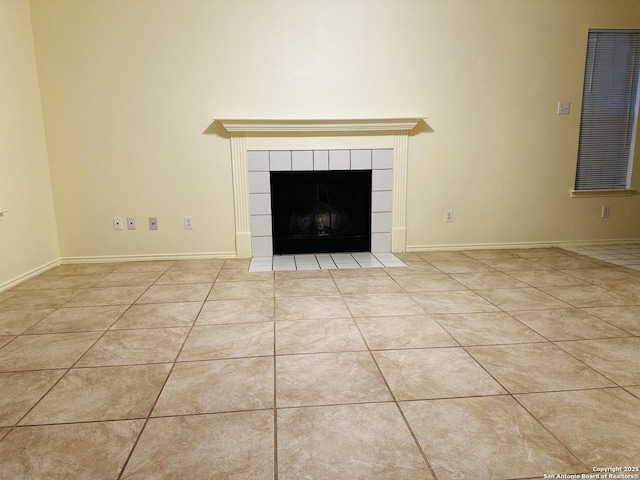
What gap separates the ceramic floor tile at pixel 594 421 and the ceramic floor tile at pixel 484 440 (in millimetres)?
46

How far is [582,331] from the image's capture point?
192 cm

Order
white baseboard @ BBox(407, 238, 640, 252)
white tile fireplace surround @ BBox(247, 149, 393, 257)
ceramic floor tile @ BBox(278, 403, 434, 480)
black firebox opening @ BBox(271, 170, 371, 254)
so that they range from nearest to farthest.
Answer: ceramic floor tile @ BBox(278, 403, 434, 480), white tile fireplace surround @ BBox(247, 149, 393, 257), black firebox opening @ BBox(271, 170, 371, 254), white baseboard @ BBox(407, 238, 640, 252)

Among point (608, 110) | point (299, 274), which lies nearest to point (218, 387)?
point (299, 274)

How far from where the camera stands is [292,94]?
3.34 m

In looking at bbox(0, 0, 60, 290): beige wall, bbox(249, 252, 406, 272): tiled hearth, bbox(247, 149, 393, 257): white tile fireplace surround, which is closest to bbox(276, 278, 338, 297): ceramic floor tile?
bbox(249, 252, 406, 272): tiled hearth

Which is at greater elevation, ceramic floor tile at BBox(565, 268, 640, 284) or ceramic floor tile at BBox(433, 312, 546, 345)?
ceramic floor tile at BBox(565, 268, 640, 284)

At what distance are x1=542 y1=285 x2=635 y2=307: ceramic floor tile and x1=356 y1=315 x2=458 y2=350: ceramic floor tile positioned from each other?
3.16 ft

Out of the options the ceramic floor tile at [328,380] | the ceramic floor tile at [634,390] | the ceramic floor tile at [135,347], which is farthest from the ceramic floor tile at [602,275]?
the ceramic floor tile at [135,347]

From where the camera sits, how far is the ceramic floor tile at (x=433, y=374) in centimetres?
142

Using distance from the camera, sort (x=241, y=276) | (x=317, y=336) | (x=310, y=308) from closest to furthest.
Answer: (x=317, y=336) < (x=310, y=308) < (x=241, y=276)

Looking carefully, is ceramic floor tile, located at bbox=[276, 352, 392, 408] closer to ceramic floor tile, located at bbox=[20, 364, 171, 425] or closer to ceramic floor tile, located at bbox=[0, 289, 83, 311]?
ceramic floor tile, located at bbox=[20, 364, 171, 425]

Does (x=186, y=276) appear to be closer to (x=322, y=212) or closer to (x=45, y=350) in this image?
(x=45, y=350)

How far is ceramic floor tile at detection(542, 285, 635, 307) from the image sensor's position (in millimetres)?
2295

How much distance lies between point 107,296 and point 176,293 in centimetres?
43
